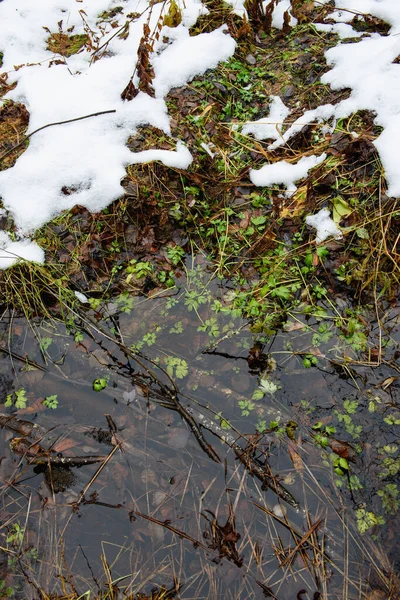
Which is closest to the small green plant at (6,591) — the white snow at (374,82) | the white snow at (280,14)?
the white snow at (374,82)

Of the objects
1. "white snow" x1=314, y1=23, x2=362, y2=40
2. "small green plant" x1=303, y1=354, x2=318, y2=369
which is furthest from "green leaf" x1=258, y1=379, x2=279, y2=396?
"white snow" x1=314, y1=23, x2=362, y2=40

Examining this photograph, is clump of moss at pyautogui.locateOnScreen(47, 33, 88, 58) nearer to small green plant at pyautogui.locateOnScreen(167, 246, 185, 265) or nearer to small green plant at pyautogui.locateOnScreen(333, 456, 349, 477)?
small green plant at pyautogui.locateOnScreen(167, 246, 185, 265)

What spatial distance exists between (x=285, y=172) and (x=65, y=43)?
9.53 ft

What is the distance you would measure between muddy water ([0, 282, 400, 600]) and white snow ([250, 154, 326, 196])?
103cm

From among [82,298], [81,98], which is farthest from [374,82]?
[82,298]

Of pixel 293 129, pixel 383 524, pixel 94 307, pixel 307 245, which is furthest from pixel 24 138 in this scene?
pixel 383 524

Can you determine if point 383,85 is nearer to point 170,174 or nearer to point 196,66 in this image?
point 196,66

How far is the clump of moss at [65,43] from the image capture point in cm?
413

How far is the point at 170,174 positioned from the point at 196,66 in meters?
1.28

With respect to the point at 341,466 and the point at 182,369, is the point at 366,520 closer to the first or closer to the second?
the point at 341,466

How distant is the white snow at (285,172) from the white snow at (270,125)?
322 millimetres

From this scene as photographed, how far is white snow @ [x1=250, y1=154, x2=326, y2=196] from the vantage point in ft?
10.6

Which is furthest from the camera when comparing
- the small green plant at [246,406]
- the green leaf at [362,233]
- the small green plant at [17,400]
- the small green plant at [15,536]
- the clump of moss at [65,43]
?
the clump of moss at [65,43]

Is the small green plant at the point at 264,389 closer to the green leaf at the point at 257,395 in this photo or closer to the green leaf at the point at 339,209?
the green leaf at the point at 257,395
